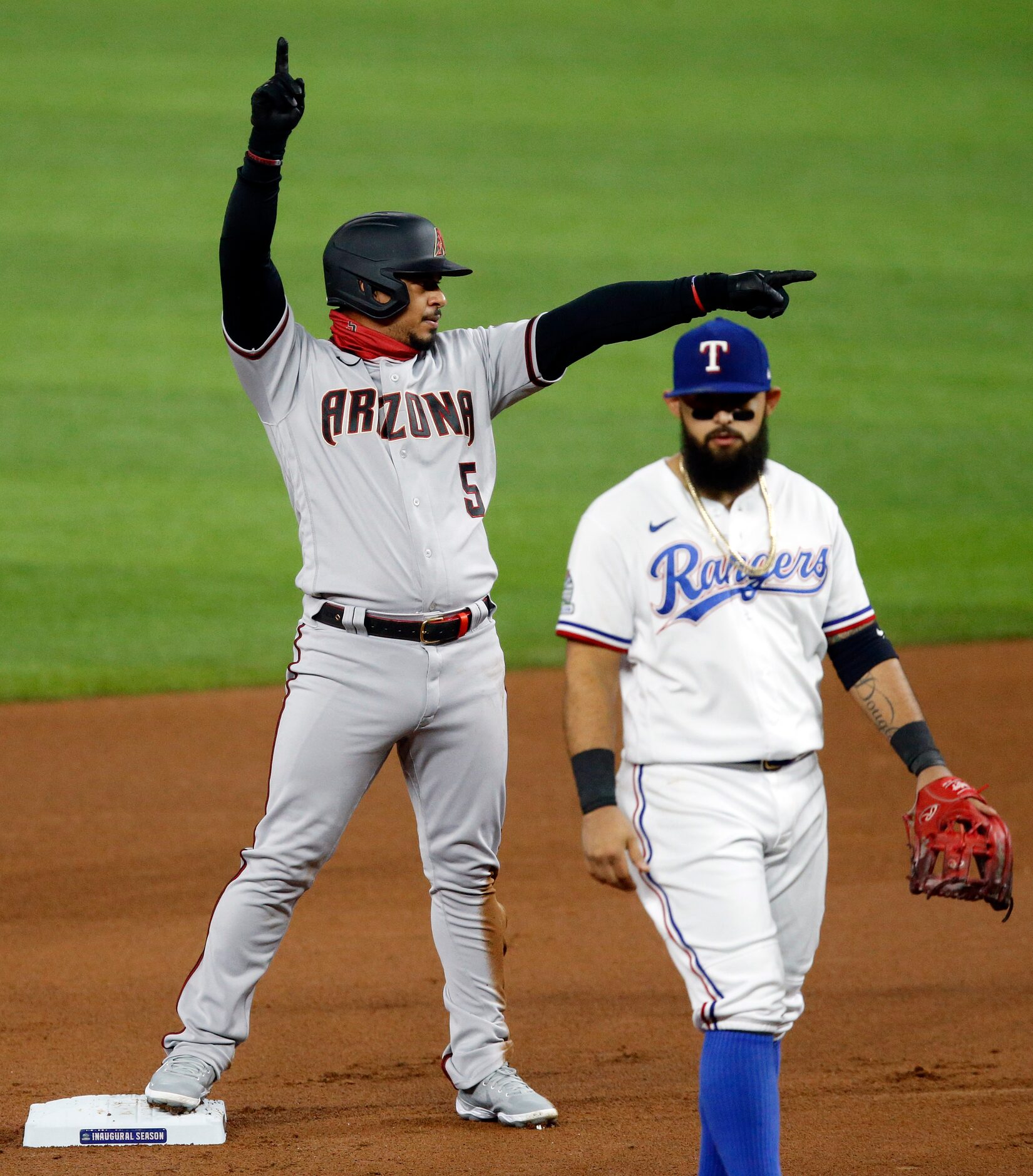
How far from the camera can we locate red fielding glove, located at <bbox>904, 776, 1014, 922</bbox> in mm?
3209

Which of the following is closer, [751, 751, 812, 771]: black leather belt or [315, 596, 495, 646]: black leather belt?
[751, 751, 812, 771]: black leather belt

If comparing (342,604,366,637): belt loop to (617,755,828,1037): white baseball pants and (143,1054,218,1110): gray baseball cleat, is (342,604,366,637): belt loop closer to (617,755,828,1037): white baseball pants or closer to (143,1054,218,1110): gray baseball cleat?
(617,755,828,1037): white baseball pants

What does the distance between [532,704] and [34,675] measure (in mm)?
2811

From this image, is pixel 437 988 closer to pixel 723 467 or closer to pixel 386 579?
pixel 386 579

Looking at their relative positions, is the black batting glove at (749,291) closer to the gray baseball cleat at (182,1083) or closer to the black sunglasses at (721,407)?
the black sunglasses at (721,407)

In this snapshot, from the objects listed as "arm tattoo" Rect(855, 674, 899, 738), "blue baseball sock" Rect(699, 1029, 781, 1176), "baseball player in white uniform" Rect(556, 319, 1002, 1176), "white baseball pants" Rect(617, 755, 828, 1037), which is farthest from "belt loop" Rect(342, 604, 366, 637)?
"blue baseball sock" Rect(699, 1029, 781, 1176)

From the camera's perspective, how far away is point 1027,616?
10.5 m

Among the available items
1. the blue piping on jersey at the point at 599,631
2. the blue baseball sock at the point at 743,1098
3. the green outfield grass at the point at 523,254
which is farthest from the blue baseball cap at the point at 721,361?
the green outfield grass at the point at 523,254

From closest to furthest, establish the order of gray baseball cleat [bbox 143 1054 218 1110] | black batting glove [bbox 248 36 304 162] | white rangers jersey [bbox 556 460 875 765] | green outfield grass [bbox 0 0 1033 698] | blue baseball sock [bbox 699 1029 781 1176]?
blue baseball sock [bbox 699 1029 781 1176] < white rangers jersey [bbox 556 460 875 765] < black batting glove [bbox 248 36 304 162] < gray baseball cleat [bbox 143 1054 218 1110] < green outfield grass [bbox 0 0 1033 698]

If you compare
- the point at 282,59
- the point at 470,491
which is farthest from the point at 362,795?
the point at 282,59

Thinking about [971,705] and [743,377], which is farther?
[971,705]

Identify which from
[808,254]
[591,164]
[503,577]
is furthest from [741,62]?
[503,577]

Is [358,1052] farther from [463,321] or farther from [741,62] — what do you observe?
[741,62]

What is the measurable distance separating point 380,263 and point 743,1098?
6.93 ft
